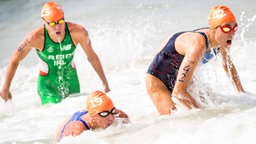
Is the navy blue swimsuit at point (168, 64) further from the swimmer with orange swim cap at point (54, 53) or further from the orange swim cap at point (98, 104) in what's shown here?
the swimmer with orange swim cap at point (54, 53)

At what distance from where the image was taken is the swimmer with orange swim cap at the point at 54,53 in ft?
24.5

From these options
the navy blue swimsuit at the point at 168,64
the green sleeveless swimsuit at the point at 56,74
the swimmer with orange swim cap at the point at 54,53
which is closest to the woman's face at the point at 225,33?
the navy blue swimsuit at the point at 168,64

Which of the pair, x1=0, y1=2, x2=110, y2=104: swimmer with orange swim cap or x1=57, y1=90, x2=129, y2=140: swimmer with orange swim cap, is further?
x1=0, y1=2, x2=110, y2=104: swimmer with orange swim cap

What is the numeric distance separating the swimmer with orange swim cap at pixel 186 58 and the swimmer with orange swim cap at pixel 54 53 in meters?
1.60

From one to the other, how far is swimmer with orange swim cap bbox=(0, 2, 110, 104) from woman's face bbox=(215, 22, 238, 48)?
2.45 metres

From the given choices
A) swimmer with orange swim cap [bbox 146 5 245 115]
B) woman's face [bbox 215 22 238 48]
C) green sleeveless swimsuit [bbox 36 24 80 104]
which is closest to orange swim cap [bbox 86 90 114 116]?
swimmer with orange swim cap [bbox 146 5 245 115]

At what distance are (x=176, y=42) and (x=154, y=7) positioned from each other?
A: 10.3 meters

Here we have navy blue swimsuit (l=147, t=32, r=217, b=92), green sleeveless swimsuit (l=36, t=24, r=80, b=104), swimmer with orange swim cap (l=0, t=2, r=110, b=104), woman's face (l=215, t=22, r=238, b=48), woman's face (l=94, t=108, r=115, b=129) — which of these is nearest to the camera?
woman's face (l=215, t=22, r=238, b=48)

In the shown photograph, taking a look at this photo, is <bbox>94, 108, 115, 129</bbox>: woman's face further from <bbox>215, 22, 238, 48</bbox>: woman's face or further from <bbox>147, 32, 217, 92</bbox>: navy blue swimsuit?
<bbox>215, 22, 238, 48</bbox>: woman's face

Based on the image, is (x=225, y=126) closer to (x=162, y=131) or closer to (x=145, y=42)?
(x=162, y=131)

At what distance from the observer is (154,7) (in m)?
16.2

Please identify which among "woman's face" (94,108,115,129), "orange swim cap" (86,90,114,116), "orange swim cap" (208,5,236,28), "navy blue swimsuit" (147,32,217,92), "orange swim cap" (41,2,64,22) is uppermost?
"orange swim cap" (208,5,236,28)

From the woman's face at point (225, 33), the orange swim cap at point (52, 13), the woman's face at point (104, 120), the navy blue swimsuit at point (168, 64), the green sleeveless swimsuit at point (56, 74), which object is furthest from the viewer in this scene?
the green sleeveless swimsuit at point (56, 74)

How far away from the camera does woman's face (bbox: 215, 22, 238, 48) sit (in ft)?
18.3
